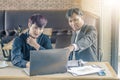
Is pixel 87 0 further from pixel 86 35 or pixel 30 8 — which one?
pixel 86 35

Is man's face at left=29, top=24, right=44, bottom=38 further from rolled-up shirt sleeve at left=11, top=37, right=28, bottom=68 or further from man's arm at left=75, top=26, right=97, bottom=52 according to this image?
man's arm at left=75, top=26, right=97, bottom=52

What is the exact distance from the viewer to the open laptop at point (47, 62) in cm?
190

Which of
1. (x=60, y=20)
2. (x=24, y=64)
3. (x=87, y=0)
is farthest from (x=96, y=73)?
(x=60, y=20)

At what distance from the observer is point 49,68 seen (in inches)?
77.6

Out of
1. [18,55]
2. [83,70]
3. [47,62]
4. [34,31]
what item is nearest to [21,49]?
[18,55]

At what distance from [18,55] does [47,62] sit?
0.40m

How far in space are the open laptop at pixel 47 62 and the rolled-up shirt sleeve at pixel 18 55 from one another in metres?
0.20

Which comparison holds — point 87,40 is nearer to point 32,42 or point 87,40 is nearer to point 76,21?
point 76,21

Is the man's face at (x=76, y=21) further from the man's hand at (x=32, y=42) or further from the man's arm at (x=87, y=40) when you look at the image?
the man's hand at (x=32, y=42)

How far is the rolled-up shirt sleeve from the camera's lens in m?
2.18

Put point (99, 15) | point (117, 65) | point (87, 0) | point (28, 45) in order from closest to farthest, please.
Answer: point (28, 45) < point (117, 65) < point (99, 15) < point (87, 0)

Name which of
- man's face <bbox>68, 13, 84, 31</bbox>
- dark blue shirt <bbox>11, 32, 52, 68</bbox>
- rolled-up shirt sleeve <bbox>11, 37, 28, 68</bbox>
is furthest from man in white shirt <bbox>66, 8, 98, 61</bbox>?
rolled-up shirt sleeve <bbox>11, 37, 28, 68</bbox>

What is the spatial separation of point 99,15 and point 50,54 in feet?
8.06

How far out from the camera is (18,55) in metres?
2.23
